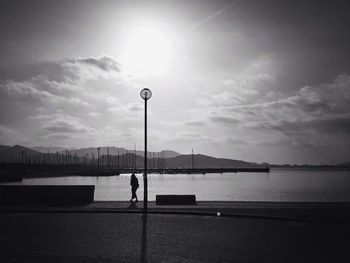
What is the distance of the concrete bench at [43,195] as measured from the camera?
22641 millimetres

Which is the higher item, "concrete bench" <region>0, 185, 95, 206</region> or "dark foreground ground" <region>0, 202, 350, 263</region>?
"concrete bench" <region>0, 185, 95, 206</region>

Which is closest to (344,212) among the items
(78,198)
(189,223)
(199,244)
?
(189,223)

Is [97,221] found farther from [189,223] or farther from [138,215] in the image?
[189,223]

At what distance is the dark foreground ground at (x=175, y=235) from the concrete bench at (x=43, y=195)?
11.3ft

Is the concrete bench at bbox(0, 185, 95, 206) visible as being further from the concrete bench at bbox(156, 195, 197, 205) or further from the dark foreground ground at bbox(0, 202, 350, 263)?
the concrete bench at bbox(156, 195, 197, 205)

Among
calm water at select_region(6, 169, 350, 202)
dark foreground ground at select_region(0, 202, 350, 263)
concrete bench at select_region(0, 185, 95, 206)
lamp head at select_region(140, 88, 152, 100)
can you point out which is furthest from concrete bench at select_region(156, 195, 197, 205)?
calm water at select_region(6, 169, 350, 202)

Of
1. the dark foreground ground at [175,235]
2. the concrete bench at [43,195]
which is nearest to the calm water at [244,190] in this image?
the concrete bench at [43,195]

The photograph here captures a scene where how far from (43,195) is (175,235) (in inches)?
536

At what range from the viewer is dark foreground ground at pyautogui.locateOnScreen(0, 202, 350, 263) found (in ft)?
31.0

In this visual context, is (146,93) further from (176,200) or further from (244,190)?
(244,190)

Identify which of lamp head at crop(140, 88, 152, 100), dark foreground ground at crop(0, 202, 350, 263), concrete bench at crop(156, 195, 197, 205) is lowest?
dark foreground ground at crop(0, 202, 350, 263)

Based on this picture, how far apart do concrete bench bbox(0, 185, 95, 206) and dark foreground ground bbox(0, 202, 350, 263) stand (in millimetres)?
3441

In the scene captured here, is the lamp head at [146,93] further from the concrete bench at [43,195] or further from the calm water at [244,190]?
the calm water at [244,190]

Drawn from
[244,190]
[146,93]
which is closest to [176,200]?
[146,93]
